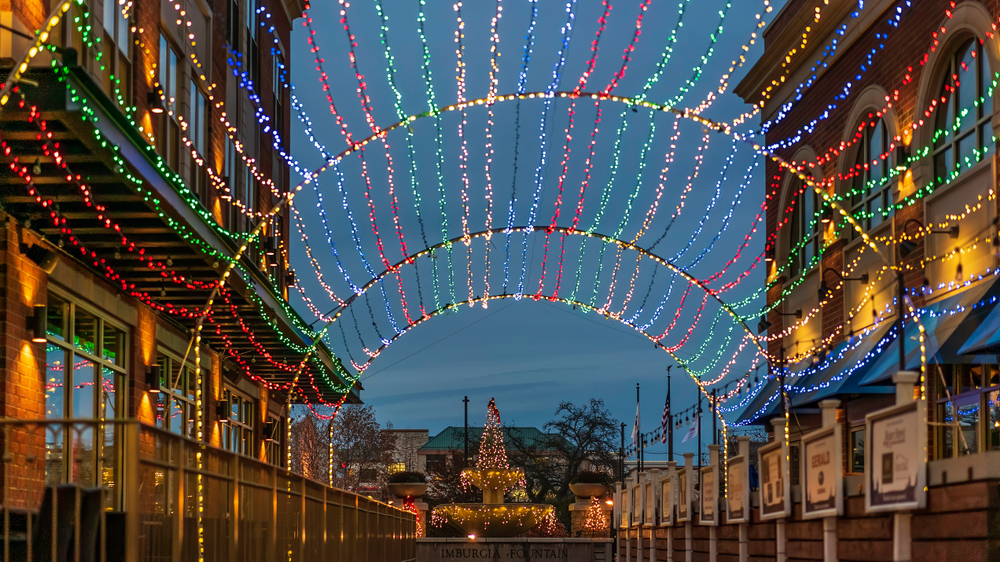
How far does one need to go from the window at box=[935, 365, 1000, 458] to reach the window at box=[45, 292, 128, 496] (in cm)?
1306

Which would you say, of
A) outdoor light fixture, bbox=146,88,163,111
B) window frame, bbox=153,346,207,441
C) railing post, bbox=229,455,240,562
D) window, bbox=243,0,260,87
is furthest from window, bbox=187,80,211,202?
railing post, bbox=229,455,240,562

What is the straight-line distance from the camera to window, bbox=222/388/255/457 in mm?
27547

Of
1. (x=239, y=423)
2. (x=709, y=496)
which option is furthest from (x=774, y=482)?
(x=239, y=423)

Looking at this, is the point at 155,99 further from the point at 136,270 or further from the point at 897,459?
the point at 897,459

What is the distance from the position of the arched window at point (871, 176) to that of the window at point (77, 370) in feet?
48.3

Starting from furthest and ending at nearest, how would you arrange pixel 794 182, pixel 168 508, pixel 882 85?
pixel 794 182 → pixel 882 85 → pixel 168 508

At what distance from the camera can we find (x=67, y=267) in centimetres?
1554

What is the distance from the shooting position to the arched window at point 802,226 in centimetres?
2886

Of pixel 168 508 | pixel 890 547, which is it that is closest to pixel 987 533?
pixel 890 547

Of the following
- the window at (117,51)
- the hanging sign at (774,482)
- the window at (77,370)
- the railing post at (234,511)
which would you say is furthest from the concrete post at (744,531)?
the window at (117,51)

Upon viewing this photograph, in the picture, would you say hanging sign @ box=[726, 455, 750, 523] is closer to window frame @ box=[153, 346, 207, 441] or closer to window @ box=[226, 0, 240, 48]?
window frame @ box=[153, 346, 207, 441]

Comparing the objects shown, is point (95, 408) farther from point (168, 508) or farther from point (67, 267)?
point (168, 508)

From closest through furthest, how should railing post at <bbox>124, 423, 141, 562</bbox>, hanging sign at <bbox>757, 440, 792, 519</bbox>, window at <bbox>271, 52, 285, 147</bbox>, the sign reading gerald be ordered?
railing post at <bbox>124, 423, 141, 562</bbox>
the sign reading gerald
hanging sign at <bbox>757, 440, 792, 519</bbox>
window at <bbox>271, 52, 285, 147</bbox>

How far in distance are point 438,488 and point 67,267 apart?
194 ft
